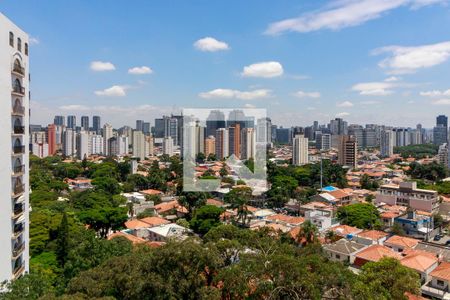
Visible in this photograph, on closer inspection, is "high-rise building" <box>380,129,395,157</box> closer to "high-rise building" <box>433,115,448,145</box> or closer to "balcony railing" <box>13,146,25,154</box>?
"high-rise building" <box>433,115,448,145</box>

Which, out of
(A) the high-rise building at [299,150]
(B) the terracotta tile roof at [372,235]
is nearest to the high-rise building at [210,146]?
(A) the high-rise building at [299,150]

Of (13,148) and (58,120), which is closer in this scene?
(13,148)

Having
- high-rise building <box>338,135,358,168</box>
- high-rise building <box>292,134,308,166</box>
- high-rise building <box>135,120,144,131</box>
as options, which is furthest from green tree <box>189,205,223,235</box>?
high-rise building <box>135,120,144,131</box>

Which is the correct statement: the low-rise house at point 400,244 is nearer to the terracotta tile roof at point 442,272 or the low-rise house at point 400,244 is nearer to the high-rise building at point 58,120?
the terracotta tile roof at point 442,272

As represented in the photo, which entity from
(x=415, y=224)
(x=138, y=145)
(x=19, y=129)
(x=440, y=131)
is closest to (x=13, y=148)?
(x=19, y=129)

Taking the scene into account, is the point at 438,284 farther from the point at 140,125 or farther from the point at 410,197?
the point at 140,125

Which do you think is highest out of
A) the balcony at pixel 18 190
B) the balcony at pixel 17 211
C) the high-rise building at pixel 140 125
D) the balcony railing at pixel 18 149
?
the high-rise building at pixel 140 125
